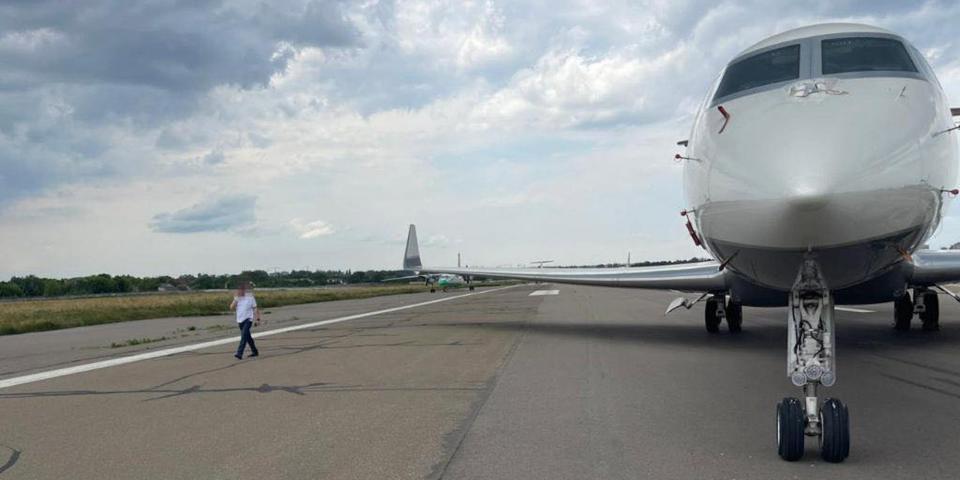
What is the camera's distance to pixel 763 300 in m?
10.1

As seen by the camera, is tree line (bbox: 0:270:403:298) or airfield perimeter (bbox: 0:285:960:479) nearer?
airfield perimeter (bbox: 0:285:960:479)

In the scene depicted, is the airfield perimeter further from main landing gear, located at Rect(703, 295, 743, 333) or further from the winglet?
the winglet

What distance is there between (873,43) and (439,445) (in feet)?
16.3

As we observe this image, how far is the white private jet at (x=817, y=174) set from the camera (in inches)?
193

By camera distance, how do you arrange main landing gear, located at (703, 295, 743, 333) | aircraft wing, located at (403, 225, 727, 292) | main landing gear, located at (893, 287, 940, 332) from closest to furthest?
aircraft wing, located at (403, 225, 727, 292) < main landing gear, located at (893, 287, 940, 332) < main landing gear, located at (703, 295, 743, 333)

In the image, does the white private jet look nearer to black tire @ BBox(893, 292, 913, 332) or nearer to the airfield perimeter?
the airfield perimeter

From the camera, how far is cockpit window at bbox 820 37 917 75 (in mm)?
6070

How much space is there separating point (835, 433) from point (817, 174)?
1.69m

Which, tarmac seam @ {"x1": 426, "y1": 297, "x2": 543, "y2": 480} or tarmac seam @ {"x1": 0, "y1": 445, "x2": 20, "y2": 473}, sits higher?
tarmac seam @ {"x1": 426, "y1": 297, "x2": 543, "y2": 480}

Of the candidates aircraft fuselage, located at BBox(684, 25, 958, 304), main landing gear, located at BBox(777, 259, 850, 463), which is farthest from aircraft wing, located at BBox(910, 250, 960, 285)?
main landing gear, located at BBox(777, 259, 850, 463)

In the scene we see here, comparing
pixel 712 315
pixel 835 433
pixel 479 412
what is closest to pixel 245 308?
pixel 479 412

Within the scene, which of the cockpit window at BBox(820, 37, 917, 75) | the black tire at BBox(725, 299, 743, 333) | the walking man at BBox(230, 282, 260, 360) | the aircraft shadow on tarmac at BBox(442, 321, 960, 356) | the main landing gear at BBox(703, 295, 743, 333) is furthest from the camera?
the black tire at BBox(725, 299, 743, 333)

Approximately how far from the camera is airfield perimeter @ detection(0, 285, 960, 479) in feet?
16.3

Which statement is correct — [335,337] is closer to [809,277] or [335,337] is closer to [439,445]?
[439,445]
